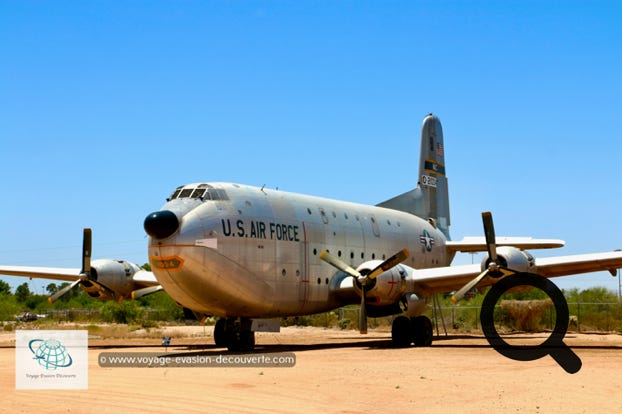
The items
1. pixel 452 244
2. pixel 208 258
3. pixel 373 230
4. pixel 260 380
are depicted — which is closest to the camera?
pixel 260 380

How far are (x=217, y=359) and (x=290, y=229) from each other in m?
5.73

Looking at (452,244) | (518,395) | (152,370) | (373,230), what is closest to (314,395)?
(518,395)

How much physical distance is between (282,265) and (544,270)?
309 inches

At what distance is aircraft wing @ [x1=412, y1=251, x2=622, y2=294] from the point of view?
74.0ft

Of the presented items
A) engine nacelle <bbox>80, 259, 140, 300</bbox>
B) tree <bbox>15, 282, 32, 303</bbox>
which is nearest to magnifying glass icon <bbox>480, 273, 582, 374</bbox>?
engine nacelle <bbox>80, 259, 140, 300</bbox>

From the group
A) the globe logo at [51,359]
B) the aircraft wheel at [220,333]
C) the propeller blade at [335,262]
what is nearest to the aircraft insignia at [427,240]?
the propeller blade at [335,262]

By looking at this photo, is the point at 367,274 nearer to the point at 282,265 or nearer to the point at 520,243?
the point at 282,265

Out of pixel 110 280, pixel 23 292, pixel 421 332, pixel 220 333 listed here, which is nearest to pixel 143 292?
pixel 110 280

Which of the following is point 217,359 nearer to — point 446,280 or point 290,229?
point 290,229

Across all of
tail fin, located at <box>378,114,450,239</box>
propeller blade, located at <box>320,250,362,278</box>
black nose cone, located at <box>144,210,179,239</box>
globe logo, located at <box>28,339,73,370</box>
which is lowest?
globe logo, located at <box>28,339,73,370</box>

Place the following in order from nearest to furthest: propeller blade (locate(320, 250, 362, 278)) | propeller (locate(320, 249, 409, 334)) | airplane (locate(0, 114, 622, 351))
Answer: airplane (locate(0, 114, 622, 351)) → propeller (locate(320, 249, 409, 334)) → propeller blade (locate(320, 250, 362, 278))

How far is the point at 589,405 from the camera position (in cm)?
1093

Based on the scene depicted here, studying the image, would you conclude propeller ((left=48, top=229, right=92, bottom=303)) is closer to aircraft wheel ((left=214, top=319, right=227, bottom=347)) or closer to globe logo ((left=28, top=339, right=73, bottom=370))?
aircraft wheel ((left=214, top=319, right=227, bottom=347))

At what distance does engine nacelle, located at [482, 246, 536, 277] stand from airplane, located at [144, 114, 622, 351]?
32 millimetres
